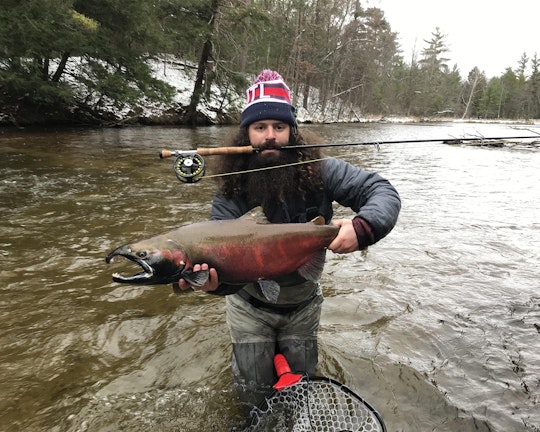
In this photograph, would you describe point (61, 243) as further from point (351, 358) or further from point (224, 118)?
point (224, 118)

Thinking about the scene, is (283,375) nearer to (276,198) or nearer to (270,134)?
(276,198)

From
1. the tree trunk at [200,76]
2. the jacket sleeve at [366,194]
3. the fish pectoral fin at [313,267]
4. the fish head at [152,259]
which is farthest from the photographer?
the tree trunk at [200,76]

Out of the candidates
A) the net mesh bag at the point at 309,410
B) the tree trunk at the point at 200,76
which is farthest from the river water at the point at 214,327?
the tree trunk at the point at 200,76

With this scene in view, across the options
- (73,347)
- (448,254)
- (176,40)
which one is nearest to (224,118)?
(176,40)

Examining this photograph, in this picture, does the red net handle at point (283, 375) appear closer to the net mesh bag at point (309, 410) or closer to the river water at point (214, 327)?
the net mesh bag at point (309, 410)

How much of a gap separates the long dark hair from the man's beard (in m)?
0.05

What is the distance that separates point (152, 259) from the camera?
1941mm

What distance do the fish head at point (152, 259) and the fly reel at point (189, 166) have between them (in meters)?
1.13

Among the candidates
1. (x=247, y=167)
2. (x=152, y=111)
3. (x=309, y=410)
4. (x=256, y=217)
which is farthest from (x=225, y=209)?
(x=152, y=111)

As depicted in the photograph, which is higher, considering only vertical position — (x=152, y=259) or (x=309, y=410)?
(x=152, y=259)

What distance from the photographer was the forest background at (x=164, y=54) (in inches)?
575

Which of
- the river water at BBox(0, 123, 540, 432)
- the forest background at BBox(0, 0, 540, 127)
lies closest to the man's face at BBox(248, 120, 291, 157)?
the river water at BBox(0, 123, 540, 432)

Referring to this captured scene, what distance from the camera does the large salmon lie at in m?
1.99

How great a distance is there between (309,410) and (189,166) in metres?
1.95
